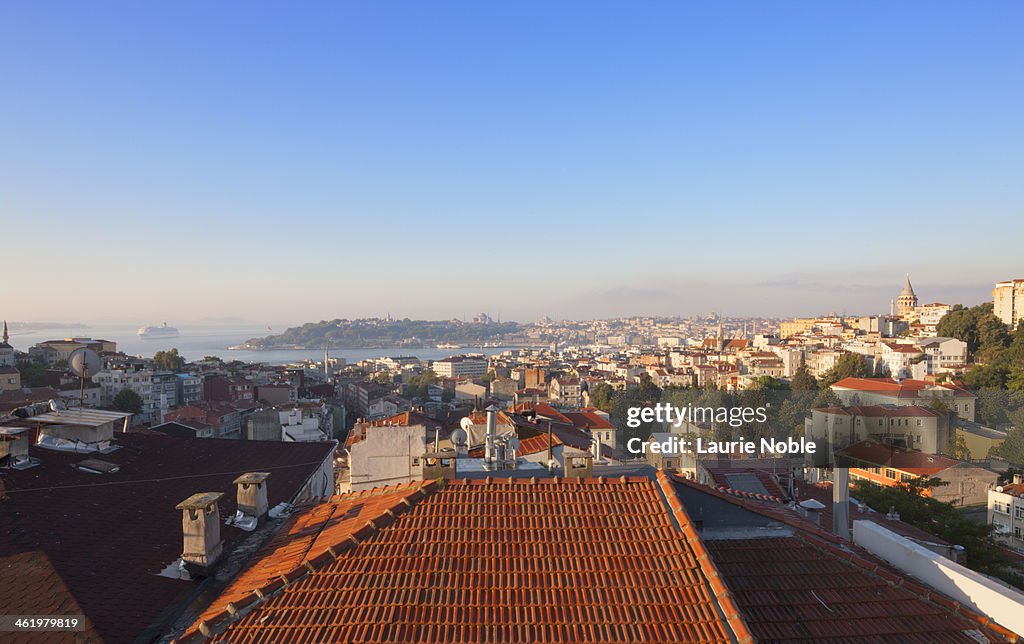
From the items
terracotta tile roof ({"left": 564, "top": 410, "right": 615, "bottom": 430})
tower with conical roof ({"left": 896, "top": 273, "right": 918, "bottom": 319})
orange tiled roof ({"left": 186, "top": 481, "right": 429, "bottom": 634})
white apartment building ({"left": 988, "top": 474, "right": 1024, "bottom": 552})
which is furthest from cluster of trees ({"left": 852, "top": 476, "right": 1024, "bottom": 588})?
tower with conical roof ({"left": 896, "top": 273, "right": 918, "bottom": 319})

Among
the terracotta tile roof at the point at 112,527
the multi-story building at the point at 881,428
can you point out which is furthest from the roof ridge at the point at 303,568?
the multi-story building at the point at 881,428

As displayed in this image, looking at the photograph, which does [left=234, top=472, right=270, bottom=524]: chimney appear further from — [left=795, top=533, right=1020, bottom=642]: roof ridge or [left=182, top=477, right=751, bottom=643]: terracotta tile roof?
[left=795, top=533, right=1020, bottom=642]: roof ridge

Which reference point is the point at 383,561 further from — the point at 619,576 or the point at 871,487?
the point at 871,487

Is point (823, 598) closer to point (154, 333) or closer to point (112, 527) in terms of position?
point (112, 527)

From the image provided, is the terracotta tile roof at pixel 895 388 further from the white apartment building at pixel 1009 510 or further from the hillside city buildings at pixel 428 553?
the hillside city buildings at pixel 428 553

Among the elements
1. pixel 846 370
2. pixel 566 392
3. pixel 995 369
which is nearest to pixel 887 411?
pixel 995 369

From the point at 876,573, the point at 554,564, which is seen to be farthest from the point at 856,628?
the point at 554,564
